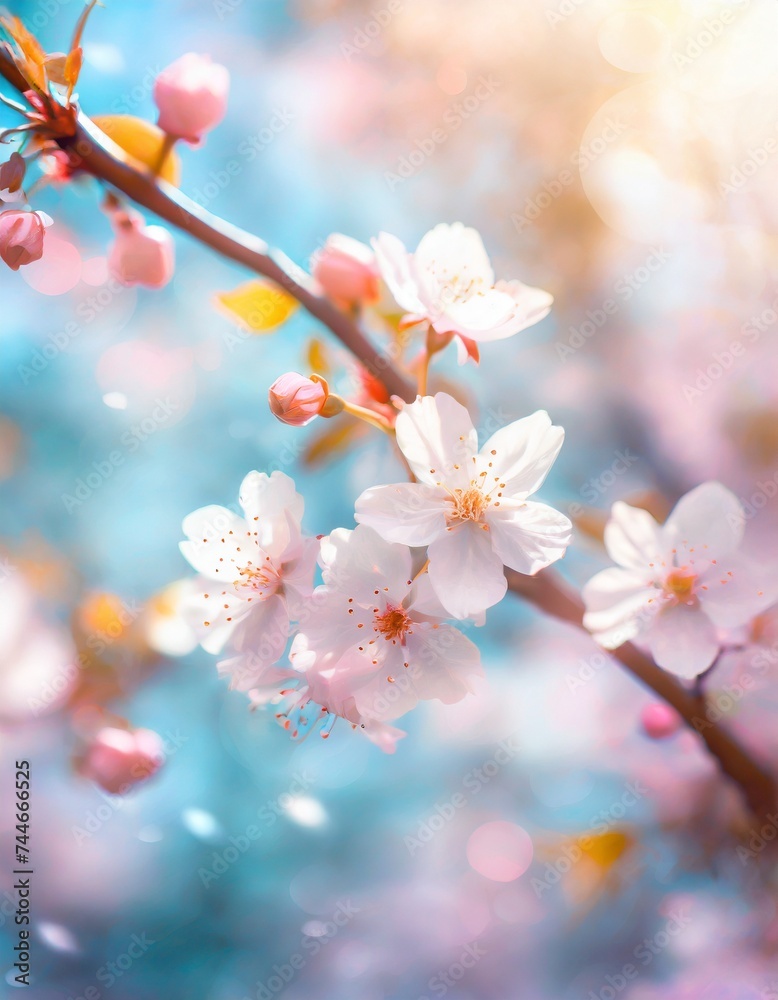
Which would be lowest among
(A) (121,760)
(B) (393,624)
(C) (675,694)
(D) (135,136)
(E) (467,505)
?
(A) (121,760)

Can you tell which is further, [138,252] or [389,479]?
[389,479]

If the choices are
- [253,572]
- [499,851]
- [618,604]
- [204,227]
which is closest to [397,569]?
[253,572]

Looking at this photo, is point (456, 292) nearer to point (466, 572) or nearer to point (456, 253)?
point (456, 253)

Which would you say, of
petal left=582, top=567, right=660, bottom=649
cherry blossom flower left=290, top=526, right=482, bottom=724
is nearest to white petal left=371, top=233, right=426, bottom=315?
cherry blossom flower left=290, top=526, right=482, bottom=724

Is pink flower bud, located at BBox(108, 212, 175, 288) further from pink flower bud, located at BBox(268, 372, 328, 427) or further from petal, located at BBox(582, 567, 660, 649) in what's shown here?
petal, located at BBox(582, 567, 660, 649)

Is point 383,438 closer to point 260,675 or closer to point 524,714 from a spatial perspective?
point 260,675

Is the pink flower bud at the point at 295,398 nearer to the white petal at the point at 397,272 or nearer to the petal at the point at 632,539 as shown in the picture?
the white petal at the point at 397,272
